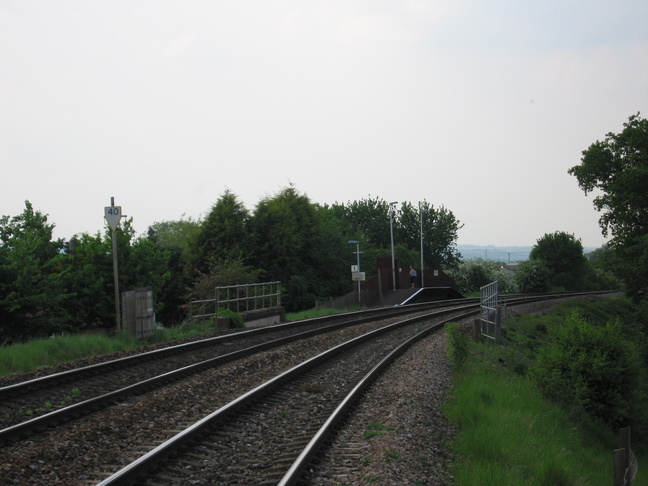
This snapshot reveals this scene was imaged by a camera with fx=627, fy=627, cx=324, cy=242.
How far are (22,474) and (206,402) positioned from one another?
354 centimetres

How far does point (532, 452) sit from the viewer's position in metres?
7.49

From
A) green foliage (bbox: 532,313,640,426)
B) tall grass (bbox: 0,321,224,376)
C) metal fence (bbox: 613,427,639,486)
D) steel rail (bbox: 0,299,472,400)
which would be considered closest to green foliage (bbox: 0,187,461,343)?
tall grass (bbox: 0,321,224,376)

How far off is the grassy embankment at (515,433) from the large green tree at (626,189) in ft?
67.5

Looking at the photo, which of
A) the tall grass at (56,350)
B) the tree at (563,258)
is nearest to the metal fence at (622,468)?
the tall grass at (56,350)

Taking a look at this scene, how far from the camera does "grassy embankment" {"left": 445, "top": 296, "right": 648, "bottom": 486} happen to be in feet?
22.4

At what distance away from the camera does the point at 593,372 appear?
44.2 feet

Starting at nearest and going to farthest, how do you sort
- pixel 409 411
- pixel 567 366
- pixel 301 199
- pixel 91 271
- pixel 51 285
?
1. pixel 409 411
2. pixel 567 366
3. pixel 51 285
4. pixel 91 271
5. pixel 301 199

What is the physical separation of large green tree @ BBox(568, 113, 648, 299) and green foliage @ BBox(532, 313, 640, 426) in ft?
62.8

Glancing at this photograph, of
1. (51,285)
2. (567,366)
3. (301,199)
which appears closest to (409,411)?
(567,366)

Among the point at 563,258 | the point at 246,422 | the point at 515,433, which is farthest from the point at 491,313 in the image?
the point at 563,258

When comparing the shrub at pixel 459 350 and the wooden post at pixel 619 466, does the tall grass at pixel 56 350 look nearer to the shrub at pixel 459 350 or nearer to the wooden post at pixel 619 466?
the shrub at pixel 459 350

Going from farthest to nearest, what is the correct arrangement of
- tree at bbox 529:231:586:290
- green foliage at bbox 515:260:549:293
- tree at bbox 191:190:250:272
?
tree at bbox 529:231:586:290, green foliage at bbox 515:260:549:293, tree at bbox 191:190:250:272

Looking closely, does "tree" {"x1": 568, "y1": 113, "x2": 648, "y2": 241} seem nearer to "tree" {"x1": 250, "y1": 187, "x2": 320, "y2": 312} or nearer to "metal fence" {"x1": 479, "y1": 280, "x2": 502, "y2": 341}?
"metal fence" {"x1": 479, "y1": 280, "x2": 502, "y2": 341}

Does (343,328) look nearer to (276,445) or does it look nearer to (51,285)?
(51,285)
